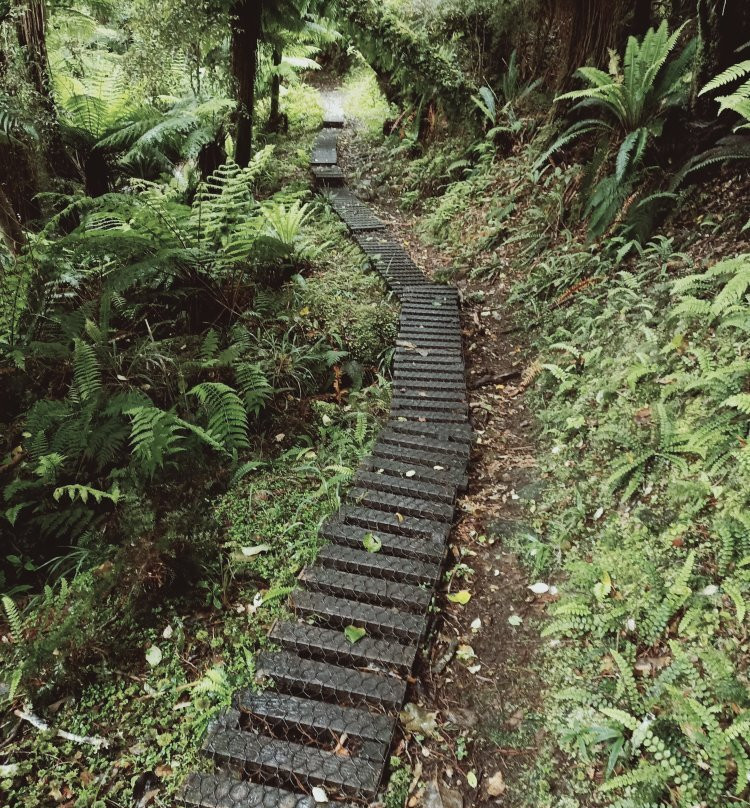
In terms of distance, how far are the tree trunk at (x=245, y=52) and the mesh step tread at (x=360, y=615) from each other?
18.6 ft

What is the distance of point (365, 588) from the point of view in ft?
10.2

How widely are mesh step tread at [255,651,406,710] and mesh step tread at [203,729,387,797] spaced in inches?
10.2

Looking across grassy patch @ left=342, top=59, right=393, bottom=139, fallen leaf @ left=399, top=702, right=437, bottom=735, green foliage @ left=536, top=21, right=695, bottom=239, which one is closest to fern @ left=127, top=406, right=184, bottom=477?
fallen leaf @ left=399, top=702, right=437, bottom=735

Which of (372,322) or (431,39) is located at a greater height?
(431,39)

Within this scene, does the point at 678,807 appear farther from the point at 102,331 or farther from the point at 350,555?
the point at 102,331

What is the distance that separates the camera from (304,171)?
10812mm

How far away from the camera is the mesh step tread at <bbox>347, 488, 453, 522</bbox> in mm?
3590

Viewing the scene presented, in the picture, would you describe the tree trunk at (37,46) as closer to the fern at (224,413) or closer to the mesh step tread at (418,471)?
the fern at (224,413)

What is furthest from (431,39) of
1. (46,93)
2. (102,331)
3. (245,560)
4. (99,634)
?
(99,634)

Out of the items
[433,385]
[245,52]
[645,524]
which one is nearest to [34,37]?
[245,52]

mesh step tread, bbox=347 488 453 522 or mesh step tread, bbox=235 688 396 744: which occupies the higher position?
mesh step tread, bbox=347 488 453 522

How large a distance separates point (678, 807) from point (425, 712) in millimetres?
1093

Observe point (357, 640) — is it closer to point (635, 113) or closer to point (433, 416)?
point (433, 416)

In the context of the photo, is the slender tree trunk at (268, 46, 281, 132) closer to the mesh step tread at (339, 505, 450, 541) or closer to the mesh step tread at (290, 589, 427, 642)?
the mesh step tread at (339, 505, 450, 541)
